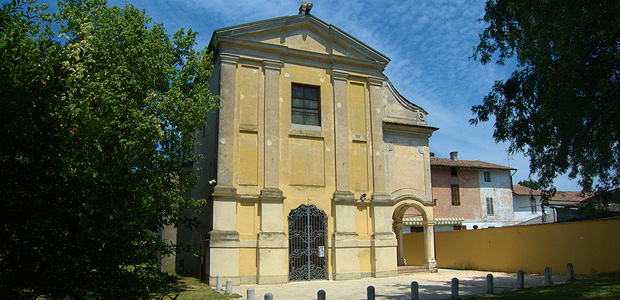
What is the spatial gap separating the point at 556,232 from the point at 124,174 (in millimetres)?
18672

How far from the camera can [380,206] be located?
18938mm

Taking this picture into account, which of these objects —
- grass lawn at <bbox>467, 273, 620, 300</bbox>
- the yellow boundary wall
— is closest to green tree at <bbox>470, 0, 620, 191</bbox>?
grass lawn at <bbox>467, 273, 620, 300</bbox>

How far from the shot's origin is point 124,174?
5.45 metres

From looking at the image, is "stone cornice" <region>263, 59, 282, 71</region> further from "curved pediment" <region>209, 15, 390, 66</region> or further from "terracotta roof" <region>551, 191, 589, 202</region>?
"terracotta roof" <region>551, 191, 589, 202</region>

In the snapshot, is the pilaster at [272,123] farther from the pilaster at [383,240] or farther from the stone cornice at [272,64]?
the pilaster at [383,240]

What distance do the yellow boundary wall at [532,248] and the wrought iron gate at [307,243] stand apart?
9.28m

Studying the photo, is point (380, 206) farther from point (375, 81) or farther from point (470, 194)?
point (470, 194)

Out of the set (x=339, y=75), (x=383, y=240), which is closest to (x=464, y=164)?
(x=383, y=240)

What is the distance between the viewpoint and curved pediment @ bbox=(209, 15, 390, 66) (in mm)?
18031

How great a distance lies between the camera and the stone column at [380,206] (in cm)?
1842

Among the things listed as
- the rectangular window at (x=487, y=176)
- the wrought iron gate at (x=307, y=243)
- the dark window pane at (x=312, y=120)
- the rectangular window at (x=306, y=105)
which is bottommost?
the wrought iron gate at (x=307, y=243)

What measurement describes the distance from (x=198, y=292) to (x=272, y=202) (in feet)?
14.5

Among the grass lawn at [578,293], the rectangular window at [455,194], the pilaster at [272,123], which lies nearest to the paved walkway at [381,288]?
the grass lawn at [578,293]

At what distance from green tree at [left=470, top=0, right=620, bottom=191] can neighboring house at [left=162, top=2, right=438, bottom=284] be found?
8.15 metres
